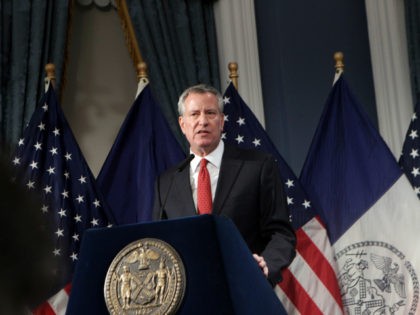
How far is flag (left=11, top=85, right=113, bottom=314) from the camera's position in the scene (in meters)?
3.82

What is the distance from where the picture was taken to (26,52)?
434 cm

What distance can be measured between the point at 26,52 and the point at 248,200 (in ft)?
8.01

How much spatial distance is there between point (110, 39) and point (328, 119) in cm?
160

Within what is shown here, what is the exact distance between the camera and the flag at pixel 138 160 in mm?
4105

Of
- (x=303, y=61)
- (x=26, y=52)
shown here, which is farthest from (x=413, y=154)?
(x=26, y=52)

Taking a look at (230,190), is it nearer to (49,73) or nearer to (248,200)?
(248,200)

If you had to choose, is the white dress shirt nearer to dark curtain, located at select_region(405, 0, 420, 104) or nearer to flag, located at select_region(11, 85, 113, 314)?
flag, located at select_region(11, 85, 113, 314)

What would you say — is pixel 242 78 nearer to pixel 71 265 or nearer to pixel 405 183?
pixel 405 183

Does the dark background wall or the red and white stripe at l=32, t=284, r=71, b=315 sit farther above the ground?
the dark background wall

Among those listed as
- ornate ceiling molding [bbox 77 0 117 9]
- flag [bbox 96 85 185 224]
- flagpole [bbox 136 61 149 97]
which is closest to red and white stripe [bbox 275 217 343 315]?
flag [bbox 96 85 185 224]

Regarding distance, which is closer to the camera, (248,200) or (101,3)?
(248,200)

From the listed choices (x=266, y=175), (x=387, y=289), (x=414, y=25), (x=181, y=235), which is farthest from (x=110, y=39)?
(x=181, y=235)

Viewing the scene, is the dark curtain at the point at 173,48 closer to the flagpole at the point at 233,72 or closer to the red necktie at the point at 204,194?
the flagpole at the point at 233,72

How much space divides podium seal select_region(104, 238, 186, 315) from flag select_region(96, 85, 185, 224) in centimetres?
247
